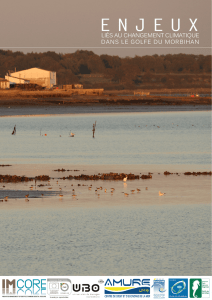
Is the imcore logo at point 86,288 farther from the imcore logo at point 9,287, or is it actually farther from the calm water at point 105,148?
the calm water at point 105,148

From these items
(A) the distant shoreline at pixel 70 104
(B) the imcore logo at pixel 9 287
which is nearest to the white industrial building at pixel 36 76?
(A) the distant shoreline at pixel 70 104

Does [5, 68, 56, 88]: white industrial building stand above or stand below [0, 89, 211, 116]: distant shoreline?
above

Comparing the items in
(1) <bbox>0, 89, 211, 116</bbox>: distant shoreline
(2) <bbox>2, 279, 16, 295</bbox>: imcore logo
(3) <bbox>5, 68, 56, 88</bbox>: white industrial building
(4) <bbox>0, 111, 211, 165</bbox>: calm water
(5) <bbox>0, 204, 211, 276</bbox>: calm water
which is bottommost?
(2) <bbox>2, 279, 16, 295</bbox>: imcore logo

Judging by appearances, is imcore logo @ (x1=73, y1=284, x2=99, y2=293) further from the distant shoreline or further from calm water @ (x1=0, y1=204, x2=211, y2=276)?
the distant shoreline

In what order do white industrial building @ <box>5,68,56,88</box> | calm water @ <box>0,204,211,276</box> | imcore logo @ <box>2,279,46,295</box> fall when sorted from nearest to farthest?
imcore logo @ <box>2,279,46,295</box> < calm water @ <box>0,204,211,276</box> < white industrial building @ <box>5,68,56,88</box>

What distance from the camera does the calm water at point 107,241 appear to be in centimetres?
1631

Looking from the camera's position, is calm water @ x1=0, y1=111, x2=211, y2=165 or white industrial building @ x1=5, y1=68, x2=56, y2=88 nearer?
calm water @ x1=0, y1=111, x2=211, y2=165

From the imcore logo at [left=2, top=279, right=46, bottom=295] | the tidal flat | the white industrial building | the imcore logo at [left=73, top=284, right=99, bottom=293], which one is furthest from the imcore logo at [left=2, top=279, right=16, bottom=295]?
the white industrial building

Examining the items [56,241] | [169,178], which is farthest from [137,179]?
[56,241]

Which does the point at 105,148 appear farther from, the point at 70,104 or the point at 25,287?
the point at 70,104

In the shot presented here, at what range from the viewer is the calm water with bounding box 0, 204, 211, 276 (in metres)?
16.3

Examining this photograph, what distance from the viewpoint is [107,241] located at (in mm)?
18688

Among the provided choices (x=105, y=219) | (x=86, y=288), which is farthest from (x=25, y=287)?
(x=105, y=219)

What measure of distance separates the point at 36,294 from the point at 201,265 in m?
4.78
